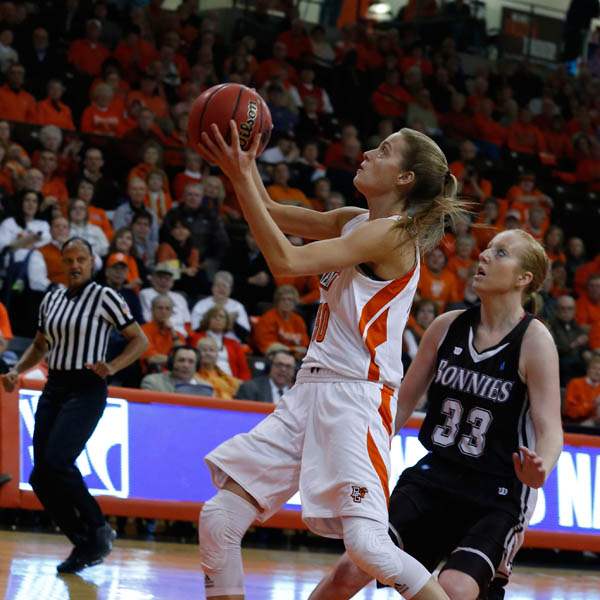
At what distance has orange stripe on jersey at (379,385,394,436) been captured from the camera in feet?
13.7

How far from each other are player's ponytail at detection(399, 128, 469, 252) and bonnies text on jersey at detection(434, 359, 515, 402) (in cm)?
49

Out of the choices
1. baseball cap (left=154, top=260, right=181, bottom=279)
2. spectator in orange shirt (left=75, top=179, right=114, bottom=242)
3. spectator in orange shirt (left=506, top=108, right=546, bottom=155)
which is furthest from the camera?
spectator in orange shirt (left=506, top=108, right=546, bottom=155)

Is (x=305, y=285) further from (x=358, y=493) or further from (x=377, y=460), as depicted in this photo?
(x=358, y=493)

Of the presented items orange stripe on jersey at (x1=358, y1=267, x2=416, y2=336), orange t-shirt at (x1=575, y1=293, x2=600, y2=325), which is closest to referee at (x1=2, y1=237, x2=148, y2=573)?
orange stripe on jersey at (x1=358, y1=267, x2=416, y2=336)

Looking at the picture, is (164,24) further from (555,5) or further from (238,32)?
(555,5)

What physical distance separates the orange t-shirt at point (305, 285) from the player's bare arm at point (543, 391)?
8.34 meters

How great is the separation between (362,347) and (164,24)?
12962 mm

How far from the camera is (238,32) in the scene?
17.8m

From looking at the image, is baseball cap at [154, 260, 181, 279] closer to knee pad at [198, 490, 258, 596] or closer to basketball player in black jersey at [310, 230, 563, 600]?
basketball player in black jersey at [310, 230, 563, 600]

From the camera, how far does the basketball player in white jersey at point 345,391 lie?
3.97 metres

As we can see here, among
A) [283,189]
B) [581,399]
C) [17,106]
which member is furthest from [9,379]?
[283,189]

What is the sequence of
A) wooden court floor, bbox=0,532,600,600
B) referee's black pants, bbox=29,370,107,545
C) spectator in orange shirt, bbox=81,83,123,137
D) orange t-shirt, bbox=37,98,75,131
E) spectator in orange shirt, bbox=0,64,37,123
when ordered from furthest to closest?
spectator in orange shirt, bbox=81,83,123,137, orange t-shirt, bbox=37,98,75,131, spectator in orange shirt, bbox=0,64,37,123, referee's black pants, bbox=29,370,107,545, wooden court floor, bbox=0,532,600,600

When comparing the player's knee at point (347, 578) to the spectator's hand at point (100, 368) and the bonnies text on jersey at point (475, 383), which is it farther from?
the spectator's hand at point (100, 368)

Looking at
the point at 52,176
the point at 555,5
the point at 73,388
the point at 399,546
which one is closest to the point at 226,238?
the point at 52,176
